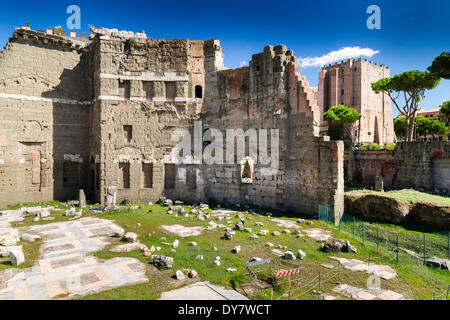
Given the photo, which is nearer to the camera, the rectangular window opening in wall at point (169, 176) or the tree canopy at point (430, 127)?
the rectangular window opening in wall at point (169, 176)

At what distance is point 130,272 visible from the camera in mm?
8672

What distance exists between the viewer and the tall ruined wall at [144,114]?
60.8 ft

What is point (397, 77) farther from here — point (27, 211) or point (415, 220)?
point (27, 211)

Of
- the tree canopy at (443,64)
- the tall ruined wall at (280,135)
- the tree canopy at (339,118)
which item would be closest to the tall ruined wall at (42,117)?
the tall ruined wall at (280,135)

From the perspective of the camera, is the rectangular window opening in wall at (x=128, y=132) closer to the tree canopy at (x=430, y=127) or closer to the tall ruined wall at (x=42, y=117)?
the tall ruined wall at (x=42, y=117)

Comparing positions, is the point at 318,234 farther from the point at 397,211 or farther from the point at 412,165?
the point at 412,165

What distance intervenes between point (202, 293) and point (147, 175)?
510 inches

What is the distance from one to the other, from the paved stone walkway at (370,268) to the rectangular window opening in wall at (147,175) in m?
13.0

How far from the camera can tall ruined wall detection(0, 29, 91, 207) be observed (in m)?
17.7

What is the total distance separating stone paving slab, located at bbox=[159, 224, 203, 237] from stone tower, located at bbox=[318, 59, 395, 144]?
54.8 m

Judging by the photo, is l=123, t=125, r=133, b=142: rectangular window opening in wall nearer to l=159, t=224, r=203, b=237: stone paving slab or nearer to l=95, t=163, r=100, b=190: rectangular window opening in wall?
l=95, t=163, r=100, b=190: rectangular window opening in wall

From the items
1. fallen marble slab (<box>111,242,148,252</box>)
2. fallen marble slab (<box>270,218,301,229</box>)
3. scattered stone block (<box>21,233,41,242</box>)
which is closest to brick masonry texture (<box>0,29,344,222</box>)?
fallen marble slab (<box>270,218,301,229</box>)

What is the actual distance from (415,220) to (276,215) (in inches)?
289

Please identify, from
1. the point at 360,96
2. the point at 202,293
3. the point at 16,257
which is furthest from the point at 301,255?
the point at 360,96
